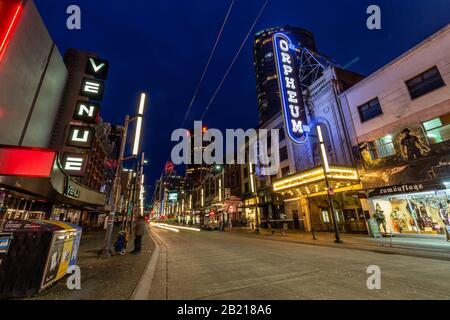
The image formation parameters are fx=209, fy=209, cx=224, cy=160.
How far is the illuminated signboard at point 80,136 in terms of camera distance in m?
10.5

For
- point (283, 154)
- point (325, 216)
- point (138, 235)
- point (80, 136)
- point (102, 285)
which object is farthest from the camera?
point (283, 154)

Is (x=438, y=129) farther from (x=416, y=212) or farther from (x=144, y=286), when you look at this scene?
(x=144, y=286)

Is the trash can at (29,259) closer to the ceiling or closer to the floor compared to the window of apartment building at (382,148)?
closer to the floor

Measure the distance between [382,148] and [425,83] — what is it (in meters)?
4.78

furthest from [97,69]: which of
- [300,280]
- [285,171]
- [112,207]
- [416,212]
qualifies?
[416,212]

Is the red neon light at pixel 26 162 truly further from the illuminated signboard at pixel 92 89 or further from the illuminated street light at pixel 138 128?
the illuminated signboard at pixel 92 89

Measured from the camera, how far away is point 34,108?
489 inches

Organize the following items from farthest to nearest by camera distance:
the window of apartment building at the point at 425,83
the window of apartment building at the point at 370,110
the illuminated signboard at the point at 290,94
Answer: the illuminated signboard at the point at 290,94 < the window of apartment building at the point at 370,110 < the window of apartment building at the point at 425,83

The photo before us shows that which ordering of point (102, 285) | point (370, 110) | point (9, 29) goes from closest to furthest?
point (102, 285)
point (9, 29)
point (370, 110)

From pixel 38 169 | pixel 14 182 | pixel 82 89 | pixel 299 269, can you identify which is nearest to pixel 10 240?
pixel 38 169

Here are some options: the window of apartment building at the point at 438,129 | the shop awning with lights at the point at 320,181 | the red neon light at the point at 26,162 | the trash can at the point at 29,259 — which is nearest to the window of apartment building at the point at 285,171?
the shop awning with lights at the point at 320,181

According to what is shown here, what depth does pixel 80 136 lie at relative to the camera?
10602mm

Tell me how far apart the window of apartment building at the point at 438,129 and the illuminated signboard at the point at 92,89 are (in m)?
20.0
